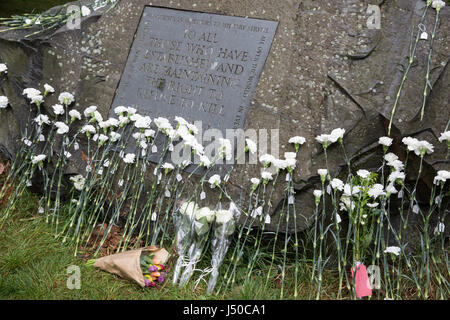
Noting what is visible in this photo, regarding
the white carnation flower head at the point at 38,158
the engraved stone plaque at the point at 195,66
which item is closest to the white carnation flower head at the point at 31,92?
the white carnation flower head at the point at 38,158

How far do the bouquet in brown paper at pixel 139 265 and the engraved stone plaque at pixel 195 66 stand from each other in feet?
2.84

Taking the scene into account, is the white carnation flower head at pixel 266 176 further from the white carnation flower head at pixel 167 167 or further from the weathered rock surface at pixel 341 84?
the white carnation flower head at pixel 167 167

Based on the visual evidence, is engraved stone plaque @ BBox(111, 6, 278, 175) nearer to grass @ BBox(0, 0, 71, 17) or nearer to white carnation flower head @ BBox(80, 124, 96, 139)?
white carnation flower head @ BBox(80, 124, 96, 139)

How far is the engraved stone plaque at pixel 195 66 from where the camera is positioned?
2.76 metres

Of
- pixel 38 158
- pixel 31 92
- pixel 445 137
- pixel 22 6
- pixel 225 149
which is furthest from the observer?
pixel 22 6

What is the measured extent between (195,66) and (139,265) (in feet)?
4.44

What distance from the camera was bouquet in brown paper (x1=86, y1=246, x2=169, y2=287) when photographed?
2406 mm

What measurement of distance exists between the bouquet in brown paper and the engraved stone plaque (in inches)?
34.0

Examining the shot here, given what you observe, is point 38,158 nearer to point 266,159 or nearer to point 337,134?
point 266,159

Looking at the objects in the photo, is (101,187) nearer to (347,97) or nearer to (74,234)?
(74,234)

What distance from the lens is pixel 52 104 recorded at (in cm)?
319

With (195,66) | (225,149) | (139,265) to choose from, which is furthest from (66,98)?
(139,265)

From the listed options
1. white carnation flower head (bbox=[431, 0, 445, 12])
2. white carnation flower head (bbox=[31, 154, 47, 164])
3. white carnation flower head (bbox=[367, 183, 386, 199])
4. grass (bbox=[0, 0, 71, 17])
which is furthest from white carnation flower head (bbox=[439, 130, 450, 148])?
grass (bbox=[0, 0, 71, 17])

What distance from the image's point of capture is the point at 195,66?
2939mm
